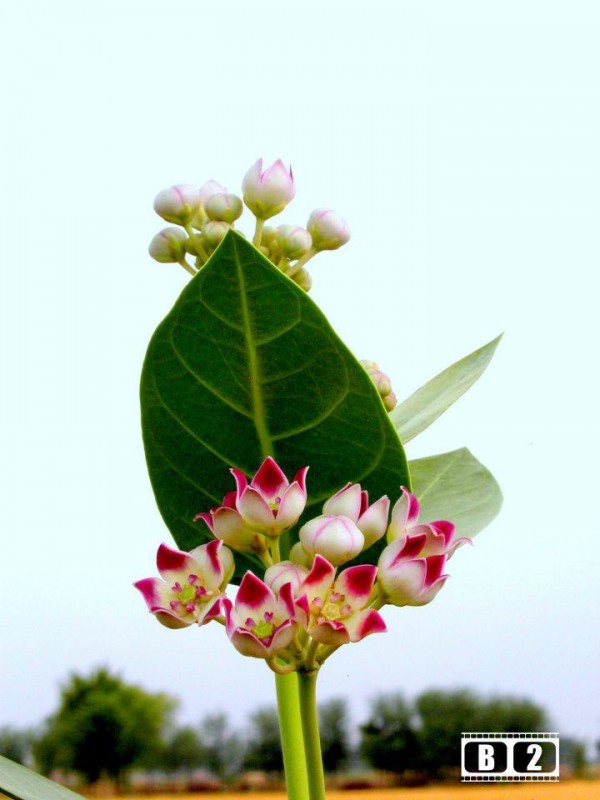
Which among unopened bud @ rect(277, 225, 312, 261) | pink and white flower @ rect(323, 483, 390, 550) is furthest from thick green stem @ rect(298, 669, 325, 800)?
unopened bud @ rect(277, 225, 312, 261)

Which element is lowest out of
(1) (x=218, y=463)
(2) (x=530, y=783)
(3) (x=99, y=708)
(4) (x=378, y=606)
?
(3) (x=99, y=708)

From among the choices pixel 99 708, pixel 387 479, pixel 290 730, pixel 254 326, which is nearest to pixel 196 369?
pixel 254 326

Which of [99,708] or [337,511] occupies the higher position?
[337,511]

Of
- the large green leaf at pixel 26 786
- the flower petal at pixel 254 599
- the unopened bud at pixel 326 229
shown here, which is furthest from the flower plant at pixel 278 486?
the unopened bud at pixel 326 229

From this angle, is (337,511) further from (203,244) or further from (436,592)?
(203,244)

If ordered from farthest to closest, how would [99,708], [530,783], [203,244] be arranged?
[99,708]
[530,783]
[203,244]

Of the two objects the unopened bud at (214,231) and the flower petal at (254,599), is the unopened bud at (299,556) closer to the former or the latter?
the flower petal at (254,599)
